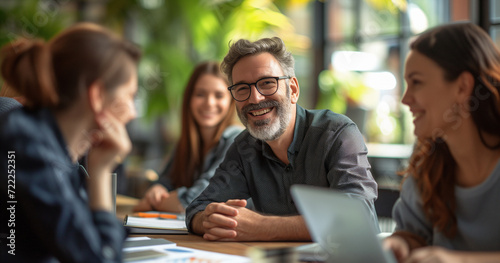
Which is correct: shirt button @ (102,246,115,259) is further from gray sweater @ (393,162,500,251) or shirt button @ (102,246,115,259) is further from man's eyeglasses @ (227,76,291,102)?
man's eyeglasses @ (227,76,291,102)

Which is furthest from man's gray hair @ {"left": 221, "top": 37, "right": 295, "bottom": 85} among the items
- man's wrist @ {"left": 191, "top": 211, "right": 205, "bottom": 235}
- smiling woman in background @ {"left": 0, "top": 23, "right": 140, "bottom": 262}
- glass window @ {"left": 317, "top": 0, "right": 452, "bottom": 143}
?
glass window @ {"left": 317, "top": 0, "right": 452, "bottom": 143}

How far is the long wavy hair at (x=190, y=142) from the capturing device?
2.90 metres

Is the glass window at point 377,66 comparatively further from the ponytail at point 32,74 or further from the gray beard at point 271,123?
the ponytail at point 32,74

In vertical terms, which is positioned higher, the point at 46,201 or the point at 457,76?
the point at 457,76

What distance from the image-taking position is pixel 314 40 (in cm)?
687

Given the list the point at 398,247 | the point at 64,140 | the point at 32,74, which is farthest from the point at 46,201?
the point at 398,247

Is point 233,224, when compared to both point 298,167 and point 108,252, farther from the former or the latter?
point 108,252

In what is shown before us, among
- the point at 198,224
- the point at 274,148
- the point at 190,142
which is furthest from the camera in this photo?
the point at 190,142

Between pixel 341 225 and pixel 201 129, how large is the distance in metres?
2.14

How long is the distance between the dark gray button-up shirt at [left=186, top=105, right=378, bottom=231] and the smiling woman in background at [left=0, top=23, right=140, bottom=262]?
0.81m

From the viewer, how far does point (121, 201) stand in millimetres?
2859

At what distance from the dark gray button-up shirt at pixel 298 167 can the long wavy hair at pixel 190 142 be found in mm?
894

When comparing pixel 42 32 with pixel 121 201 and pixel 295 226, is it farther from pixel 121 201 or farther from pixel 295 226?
pixel 295 226

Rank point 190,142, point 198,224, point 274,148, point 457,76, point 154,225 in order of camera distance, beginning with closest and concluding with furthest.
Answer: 1. point 457,76
2. point 198,224
3. point 154,225
4. point 274,148
5. point 190,142
